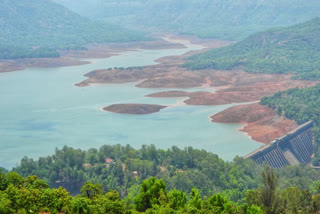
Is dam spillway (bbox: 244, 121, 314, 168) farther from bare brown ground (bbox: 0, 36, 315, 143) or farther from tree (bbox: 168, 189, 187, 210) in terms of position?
tree (bbox: 168, 189, 187, 210)

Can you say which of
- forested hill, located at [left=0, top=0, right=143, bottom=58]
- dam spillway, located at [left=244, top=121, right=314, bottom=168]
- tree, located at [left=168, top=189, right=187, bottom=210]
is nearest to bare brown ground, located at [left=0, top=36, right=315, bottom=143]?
dam spillway, located at [left=244, top=121, right=314, bottom=168]

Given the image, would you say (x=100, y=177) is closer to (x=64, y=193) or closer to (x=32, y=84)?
(x=64, y=193)

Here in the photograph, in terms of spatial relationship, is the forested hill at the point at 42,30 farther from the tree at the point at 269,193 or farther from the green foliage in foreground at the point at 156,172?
the tree at the point at 269,193

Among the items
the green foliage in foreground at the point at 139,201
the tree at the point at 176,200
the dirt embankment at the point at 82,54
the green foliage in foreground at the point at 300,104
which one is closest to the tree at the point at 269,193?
the green foliage in foreground at the point at 139,201

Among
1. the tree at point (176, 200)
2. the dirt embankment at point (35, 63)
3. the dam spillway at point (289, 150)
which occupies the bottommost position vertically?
the dam spillway at point (289, 150)

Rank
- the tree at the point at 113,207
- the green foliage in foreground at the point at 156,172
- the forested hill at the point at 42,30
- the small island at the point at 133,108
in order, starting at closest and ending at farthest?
the tree at the point at 113,207 < the green foliage in foreground at the point at 156,172 < the small island at the point at 133,108 < the forested hill at the point at 42,30

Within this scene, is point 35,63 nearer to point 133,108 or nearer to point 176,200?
point 133,108

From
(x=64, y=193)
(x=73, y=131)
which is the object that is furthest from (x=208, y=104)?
(x=64, y=193)
